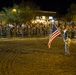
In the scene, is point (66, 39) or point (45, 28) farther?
point (45, 28)

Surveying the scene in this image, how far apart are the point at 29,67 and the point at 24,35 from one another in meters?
21.9

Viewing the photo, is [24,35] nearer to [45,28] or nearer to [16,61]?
[45,28]

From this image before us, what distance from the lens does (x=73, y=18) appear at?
180 feet

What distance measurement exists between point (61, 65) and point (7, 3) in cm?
5074

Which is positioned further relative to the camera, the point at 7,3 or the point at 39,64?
the point at 7,3

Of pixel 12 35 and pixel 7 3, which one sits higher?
pixel 7 3

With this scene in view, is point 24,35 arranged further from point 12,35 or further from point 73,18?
point 73,18

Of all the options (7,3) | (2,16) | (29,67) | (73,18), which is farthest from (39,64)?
(7,3)

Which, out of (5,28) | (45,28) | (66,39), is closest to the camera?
(66,39)

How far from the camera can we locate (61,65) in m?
14.4

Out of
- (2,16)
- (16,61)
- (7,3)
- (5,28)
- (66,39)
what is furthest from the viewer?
(7,3)

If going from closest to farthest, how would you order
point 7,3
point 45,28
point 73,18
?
1. point 45,28
2. point 73,18
3. point 7,3

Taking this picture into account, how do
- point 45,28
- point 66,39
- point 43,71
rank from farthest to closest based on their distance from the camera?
point 45,28 < point 66,39 < point 43,71

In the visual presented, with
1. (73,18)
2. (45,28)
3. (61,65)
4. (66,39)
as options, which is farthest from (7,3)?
(61,65)
